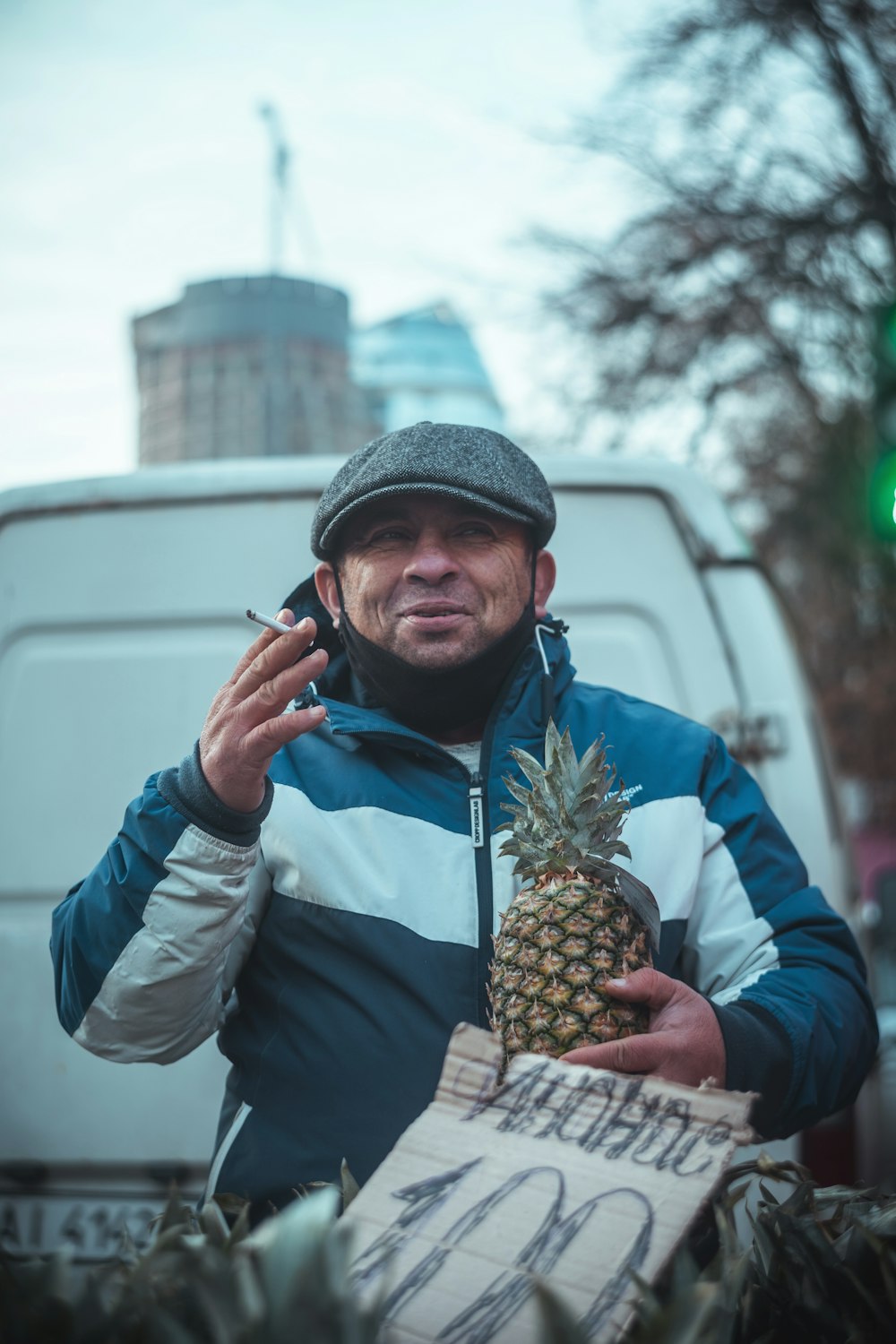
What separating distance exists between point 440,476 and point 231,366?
6.11 metres

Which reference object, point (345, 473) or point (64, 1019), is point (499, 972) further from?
point (345, 473)

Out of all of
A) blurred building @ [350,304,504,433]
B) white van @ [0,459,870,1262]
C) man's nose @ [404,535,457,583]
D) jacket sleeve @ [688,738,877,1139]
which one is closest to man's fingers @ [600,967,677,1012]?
jacket sleeve @ [688,738,877,1139]

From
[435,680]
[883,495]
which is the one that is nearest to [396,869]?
[435,680]

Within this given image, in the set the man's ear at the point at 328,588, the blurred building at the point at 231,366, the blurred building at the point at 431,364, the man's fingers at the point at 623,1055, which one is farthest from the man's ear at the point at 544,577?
the blurred building at the point at 431,364

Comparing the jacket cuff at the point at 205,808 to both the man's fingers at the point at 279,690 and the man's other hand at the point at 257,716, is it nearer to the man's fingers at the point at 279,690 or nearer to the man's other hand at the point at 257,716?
the man's other hand at the point at 257,716

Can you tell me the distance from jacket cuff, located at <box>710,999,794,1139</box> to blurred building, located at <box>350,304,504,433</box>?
11246 mm

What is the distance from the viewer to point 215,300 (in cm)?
836

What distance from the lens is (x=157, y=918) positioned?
7.32 ft

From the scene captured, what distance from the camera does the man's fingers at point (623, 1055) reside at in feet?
5.95

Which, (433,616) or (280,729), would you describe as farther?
(433,616)

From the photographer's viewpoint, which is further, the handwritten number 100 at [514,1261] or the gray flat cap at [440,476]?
the gray flat cap at [440,476]

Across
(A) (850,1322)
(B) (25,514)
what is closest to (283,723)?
(A) (850,1322)

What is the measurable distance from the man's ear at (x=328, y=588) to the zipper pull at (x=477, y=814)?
558mm

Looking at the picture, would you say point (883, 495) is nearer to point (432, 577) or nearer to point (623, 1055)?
point (432, 577)
